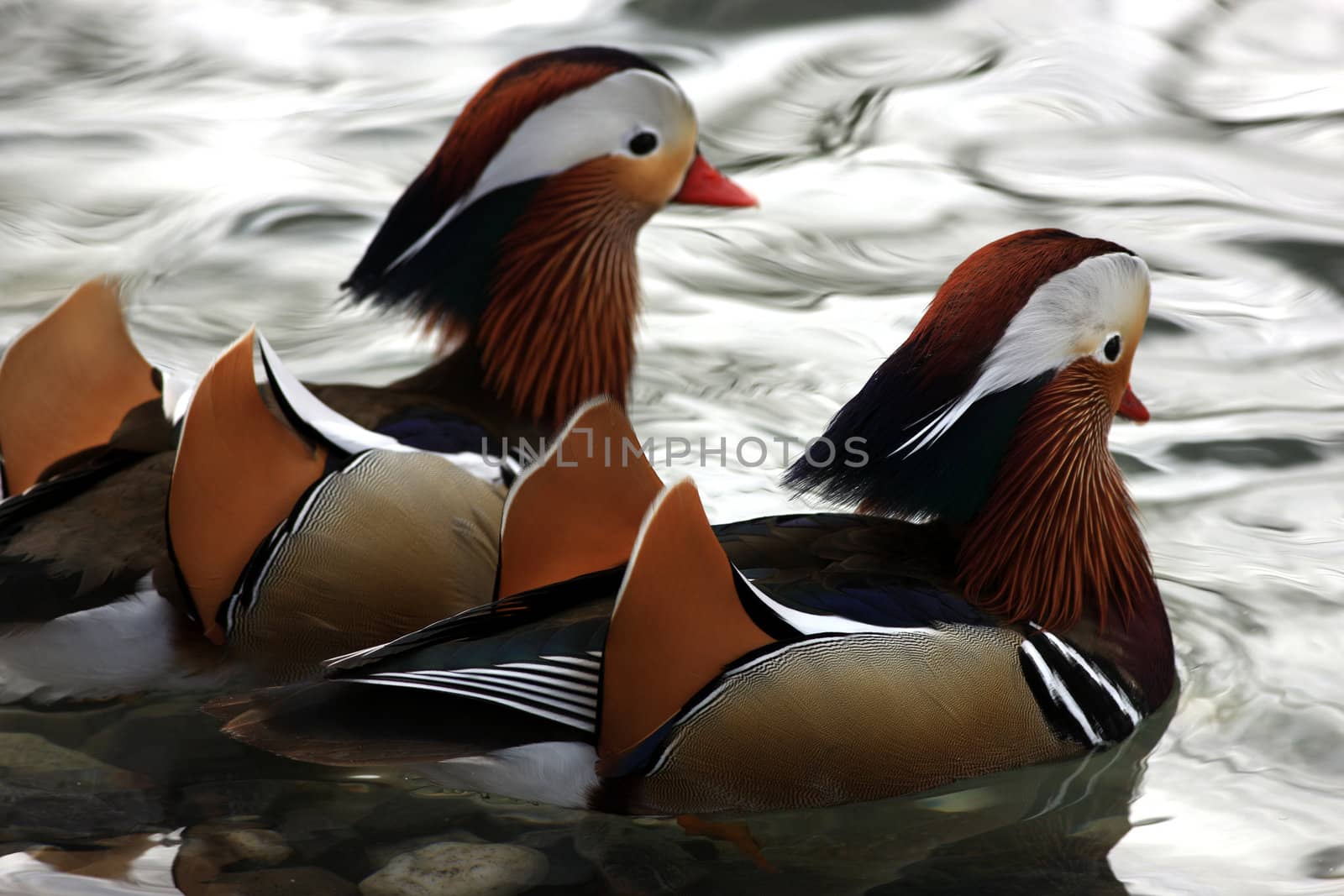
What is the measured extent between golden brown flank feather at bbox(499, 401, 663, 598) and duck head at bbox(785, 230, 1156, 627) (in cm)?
31

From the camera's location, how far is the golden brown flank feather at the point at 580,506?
10.3 feet

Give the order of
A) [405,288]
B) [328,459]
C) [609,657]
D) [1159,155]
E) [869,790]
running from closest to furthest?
1. [609,657]
2. [869,790]
3. [328,459]
4. [405,288]
5. [1159,155]

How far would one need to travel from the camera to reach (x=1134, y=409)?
11.8 feet

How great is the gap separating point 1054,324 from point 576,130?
144cm

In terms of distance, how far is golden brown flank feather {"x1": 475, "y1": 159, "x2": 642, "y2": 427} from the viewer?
4.17 metres

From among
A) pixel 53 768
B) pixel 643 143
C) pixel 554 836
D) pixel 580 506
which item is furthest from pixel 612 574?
pixel 643 143

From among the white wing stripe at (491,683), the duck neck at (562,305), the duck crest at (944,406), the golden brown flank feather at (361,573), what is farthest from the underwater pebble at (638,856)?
the duck neck at (562,305)

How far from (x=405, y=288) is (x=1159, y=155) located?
3637 millimetres

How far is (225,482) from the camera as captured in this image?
10.3ft

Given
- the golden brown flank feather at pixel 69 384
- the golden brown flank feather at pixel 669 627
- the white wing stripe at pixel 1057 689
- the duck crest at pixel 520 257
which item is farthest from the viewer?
the duck crest at pixel 520 257

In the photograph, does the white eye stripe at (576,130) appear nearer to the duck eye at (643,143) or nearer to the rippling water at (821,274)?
the duck eye at (643,143)

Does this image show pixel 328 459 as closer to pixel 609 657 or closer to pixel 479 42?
pixel 609 657

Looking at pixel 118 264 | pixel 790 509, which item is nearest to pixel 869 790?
pixel 790 509

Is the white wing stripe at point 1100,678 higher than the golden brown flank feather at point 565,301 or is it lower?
lower
